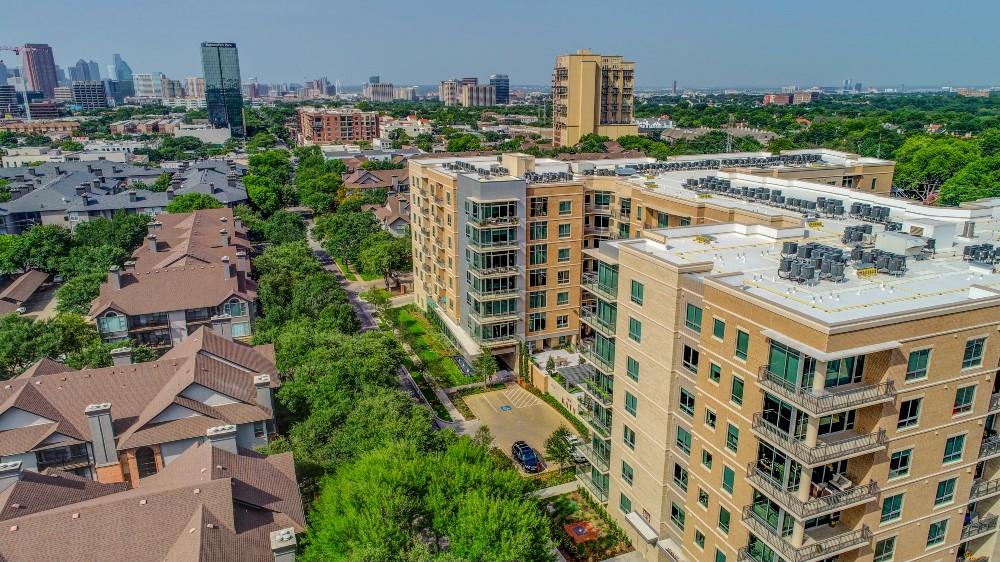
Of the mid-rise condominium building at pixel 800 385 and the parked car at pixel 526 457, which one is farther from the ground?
the mid-rise condominium building at pixel 800 385

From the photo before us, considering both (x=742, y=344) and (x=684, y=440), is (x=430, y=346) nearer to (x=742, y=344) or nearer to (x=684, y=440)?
(x=684, y=440)

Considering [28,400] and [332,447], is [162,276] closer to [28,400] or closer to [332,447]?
[28,400]

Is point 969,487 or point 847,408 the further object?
point 969,487

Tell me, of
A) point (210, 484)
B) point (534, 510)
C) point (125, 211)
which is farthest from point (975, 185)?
point (125, 211)

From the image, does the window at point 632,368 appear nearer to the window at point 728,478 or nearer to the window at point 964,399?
the window at point 728,478

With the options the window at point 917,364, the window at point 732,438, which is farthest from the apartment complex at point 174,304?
the window at point 917,364

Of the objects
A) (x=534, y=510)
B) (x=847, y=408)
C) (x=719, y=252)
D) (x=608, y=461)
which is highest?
(x=719, y=252)
